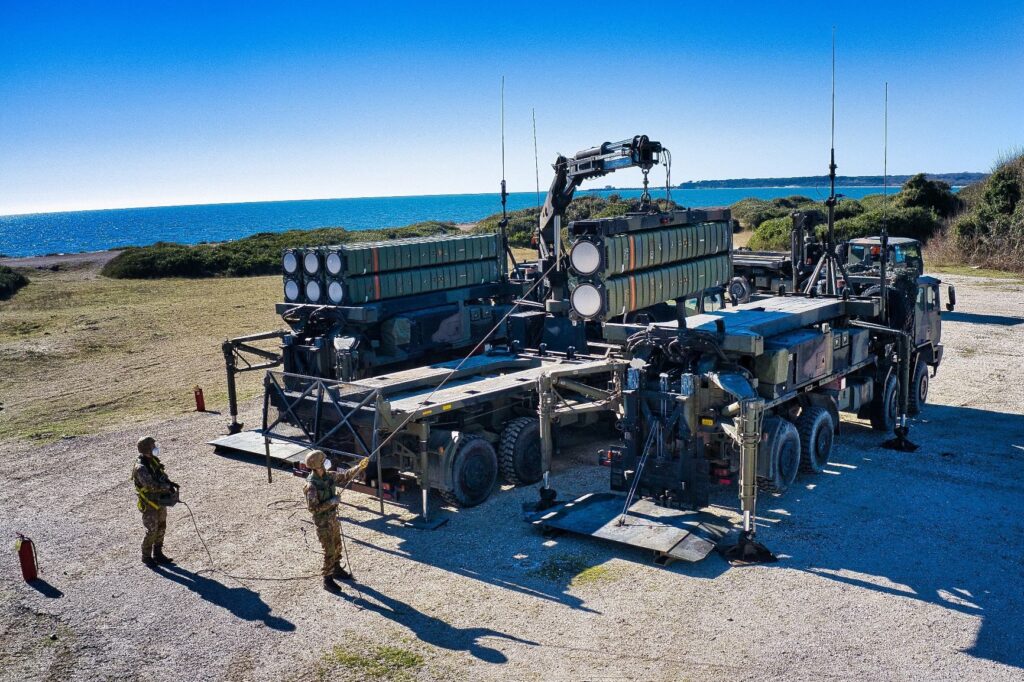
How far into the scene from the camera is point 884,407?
1498 centimetres

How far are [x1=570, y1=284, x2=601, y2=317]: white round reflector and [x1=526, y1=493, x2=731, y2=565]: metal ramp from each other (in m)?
2.82

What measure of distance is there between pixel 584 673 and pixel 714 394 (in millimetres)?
4411

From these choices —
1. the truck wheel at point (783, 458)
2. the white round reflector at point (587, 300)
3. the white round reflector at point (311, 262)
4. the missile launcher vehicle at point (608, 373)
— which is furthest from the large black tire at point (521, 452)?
the white round reflector at point (311, 262)

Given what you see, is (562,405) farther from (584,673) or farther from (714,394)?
(584,673)

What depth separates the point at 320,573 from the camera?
10031mm

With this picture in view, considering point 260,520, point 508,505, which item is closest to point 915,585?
point 508,505

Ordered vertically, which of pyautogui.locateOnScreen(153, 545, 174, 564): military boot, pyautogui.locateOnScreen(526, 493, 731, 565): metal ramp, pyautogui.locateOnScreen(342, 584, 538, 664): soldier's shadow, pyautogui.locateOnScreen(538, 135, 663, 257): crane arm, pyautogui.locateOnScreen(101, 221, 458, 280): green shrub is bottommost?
pyautogui.locateOnScreen(342, 584, 538, 664): soldier's shadow

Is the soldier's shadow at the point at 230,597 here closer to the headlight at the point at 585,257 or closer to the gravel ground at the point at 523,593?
the gravel ground at the point at 523,593

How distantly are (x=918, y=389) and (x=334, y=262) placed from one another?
36.0 ft

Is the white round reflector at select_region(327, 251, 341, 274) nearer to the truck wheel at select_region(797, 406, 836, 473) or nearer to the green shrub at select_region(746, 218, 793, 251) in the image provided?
the truck wheel at select_region(797, 406, 836, 473)

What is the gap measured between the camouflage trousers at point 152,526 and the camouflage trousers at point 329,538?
212cm

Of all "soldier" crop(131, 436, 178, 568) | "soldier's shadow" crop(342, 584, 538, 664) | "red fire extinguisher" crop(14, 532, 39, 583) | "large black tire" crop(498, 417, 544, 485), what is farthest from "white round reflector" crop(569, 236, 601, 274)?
"red fire extinguisher" crop(14, 532, 39, 583)

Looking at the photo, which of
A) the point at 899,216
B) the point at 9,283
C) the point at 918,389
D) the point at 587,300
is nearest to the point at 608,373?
the point at 587,300

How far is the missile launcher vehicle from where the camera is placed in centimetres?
1103
